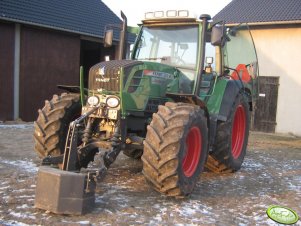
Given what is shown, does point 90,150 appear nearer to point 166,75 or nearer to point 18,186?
point 18,186

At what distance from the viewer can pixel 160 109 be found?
498cm

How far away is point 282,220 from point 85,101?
2.95 metres

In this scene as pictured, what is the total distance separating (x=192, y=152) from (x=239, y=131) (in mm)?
2247

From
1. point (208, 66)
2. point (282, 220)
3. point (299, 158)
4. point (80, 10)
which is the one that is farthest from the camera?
point (80, 10)

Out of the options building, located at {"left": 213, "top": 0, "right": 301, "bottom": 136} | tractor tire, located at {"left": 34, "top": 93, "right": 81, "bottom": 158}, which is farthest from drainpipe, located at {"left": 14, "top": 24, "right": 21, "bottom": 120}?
tractor tire, located at {"left": 34, "top": 93, "right": 81, "bottom": 158}

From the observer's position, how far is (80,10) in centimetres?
1636

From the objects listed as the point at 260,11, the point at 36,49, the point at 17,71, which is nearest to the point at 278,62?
the point at 260,11

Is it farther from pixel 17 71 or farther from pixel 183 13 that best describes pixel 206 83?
pixel 17 71

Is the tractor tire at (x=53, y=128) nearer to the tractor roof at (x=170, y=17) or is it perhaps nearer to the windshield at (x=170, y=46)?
the windshield at (x=170, y=46)

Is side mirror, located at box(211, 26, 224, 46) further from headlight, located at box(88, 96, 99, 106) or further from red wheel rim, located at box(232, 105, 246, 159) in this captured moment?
red wheel rim, located at box(232, 105, 246, 159)

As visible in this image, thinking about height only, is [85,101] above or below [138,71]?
below

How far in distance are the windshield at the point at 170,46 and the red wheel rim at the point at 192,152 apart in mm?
1218

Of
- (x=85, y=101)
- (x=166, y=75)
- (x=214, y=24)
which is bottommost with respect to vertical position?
(x=85, y=101)

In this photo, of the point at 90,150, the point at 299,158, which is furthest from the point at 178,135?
the point at 299,158
